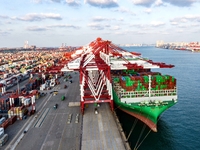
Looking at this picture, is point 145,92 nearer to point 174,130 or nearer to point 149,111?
point 149,111

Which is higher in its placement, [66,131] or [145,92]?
[145,92]

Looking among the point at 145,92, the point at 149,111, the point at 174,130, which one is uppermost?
the point at 145,92

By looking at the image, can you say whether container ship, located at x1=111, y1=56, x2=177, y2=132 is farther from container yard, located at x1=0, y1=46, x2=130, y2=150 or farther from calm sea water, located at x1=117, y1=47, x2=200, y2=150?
container yard, located at x1=0, y1=46, x2=130, y2=150

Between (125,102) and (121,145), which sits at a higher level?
(125,102)

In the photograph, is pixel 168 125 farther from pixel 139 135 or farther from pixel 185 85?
pixel 185 85

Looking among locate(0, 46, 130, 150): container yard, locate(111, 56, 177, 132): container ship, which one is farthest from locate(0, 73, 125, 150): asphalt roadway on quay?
locate(111, 56, 177, 132): container ship

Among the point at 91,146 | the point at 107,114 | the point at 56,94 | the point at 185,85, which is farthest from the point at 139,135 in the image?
the point at 185,85

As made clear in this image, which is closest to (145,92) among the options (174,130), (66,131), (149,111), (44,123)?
(149,111)

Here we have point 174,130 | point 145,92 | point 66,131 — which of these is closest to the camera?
point 66,131

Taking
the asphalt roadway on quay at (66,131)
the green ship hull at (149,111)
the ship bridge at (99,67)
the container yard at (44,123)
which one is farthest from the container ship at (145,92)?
the container yard at (44,123)
